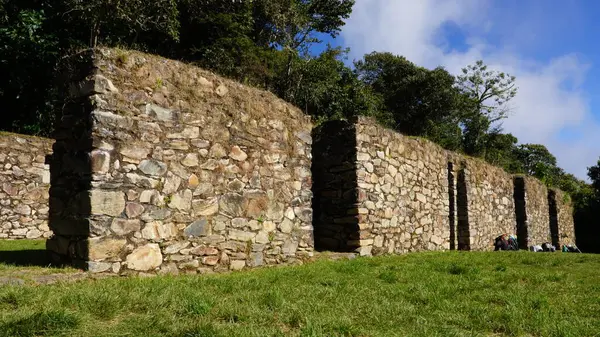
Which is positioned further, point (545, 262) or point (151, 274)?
point (545, 262)

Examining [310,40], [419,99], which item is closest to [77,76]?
[310,40]

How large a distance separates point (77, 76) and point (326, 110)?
18.3 metres

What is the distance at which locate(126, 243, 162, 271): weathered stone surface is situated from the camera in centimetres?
501

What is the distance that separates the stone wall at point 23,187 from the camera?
10.3 m

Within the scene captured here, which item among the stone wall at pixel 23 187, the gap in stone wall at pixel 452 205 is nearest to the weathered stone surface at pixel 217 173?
the gap in stone wall at pixel 452 205

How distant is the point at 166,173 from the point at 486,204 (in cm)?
1152

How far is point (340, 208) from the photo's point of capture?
8.66 m

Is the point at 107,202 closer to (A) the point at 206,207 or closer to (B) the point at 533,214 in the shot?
(A) the point at 206,207

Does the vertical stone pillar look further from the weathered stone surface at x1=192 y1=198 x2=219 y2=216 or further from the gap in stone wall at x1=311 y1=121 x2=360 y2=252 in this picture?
the gap in stone wall at x1=311 y1=121 x2=360 y2=252

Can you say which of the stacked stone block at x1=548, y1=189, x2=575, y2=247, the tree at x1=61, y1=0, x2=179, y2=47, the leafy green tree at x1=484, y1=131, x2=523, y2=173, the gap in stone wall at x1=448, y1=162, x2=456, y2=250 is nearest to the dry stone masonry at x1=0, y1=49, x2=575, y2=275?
the gap in stone wall at x1=448, y1=162, x2=456, y2=250

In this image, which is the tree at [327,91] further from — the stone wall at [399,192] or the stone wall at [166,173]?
the stone wall at [166,173]

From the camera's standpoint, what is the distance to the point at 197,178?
5.82m

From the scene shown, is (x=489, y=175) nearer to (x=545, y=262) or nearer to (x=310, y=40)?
(x=545, y=262)

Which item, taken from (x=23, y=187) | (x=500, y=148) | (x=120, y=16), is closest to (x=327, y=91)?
(x=120, y=16)
